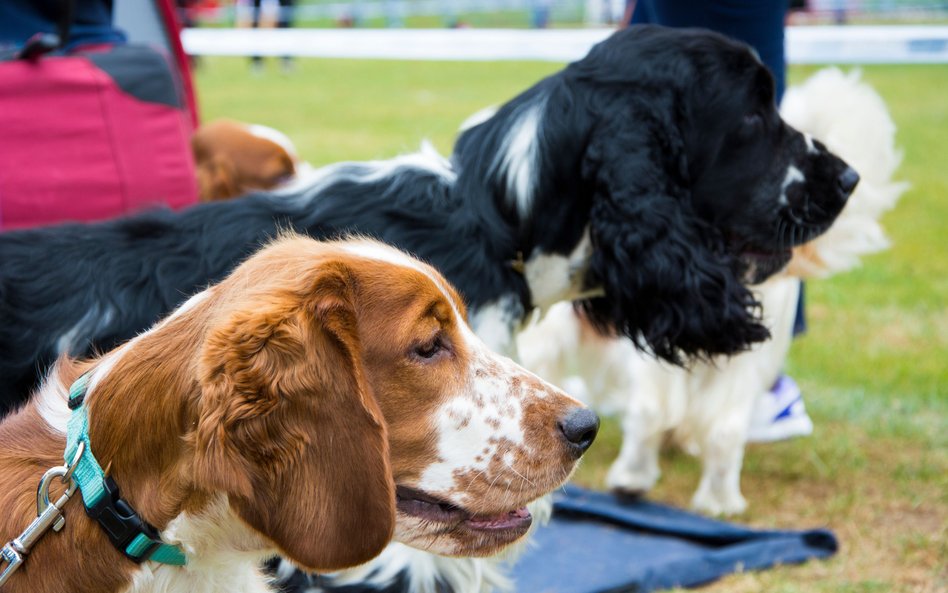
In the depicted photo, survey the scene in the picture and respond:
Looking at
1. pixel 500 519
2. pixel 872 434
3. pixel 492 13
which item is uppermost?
pixel 500 519

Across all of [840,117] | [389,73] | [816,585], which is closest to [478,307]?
[816,585]

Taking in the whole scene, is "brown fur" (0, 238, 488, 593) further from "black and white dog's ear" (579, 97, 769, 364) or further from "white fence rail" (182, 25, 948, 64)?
"white fence rail" (182, 25, 948, 64)

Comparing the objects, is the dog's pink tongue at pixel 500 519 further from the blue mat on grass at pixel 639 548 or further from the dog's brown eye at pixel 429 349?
the blue mat on grass at pixel 639 548

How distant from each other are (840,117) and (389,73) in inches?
807

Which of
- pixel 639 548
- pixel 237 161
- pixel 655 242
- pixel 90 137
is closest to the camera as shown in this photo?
pixel 655 242

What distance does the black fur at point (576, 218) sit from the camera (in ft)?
10.2

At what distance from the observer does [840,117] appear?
4488 millimetres

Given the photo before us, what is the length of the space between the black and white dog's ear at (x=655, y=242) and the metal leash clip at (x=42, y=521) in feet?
5.59

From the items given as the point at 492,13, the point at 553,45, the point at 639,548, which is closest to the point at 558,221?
the point at 639,548

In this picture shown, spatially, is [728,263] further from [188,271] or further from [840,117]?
[188,271]

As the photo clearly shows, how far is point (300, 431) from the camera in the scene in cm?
207

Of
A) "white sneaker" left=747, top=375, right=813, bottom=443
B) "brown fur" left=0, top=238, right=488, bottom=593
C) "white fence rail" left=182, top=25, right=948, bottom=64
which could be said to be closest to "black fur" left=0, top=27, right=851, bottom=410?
"brown fur" left=0, top=238, right=488, bottom=593

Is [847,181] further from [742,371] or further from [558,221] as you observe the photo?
[742,371]

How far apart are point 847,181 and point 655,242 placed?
2.58 feet
